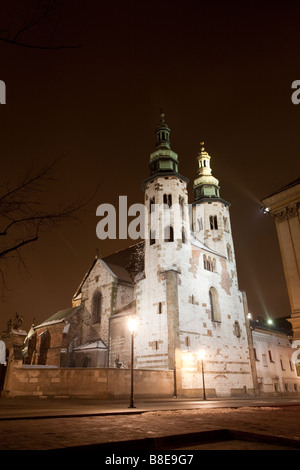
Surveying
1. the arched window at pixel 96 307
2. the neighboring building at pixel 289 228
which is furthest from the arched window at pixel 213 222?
the neighboring building at pixel 289 228

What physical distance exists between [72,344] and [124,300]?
709 centimetres

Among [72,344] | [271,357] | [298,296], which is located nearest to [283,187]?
[298,296]

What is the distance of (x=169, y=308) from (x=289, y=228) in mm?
13840

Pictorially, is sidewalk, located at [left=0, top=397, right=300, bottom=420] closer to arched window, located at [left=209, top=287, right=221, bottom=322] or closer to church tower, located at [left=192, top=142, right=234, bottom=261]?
arched window, located at [left=209, top=287, right=221, bottom=322]

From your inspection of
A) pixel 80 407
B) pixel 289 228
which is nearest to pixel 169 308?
pixel 289 228

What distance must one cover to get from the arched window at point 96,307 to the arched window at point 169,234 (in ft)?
36.1

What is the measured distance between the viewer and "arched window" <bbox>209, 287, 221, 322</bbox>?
32594 millimetres

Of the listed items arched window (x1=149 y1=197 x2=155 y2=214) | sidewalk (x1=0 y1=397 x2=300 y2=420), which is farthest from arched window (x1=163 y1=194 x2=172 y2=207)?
sidewalk (x1=0 y1=397 x2=300 y2=420)

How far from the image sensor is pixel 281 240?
55.3 feet

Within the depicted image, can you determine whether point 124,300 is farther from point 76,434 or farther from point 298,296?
point 76,434

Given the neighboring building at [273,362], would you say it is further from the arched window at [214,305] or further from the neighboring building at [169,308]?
the arched window at [214,305]

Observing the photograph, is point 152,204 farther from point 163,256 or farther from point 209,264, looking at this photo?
point 209,264

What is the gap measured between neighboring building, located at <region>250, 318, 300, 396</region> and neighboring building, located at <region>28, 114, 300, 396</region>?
6.13 ft

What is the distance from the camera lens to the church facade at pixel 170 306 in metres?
27.6
